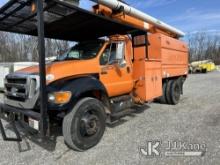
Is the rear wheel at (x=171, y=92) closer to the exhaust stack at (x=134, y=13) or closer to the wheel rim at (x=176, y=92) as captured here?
the wheel rim at (x=176, y=92)

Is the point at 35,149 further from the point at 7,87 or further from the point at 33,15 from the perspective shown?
the point at 33,15

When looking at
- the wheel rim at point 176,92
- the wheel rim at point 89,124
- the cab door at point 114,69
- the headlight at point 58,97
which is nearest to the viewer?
the headlight at point 58,97

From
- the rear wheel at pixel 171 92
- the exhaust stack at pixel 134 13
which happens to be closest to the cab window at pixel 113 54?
the exhaust stack at pixel 134 13

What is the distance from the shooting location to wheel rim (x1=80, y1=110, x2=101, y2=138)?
14.7ft

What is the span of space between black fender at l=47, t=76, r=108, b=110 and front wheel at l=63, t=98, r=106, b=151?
0.56ft

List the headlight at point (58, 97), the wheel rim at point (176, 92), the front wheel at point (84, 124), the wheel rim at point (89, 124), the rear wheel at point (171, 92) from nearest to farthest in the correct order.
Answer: the headlight at point (58, 97) < the front wheel at point (84, 124) < the wheel rim at point (89, 124) < the rear wheel at point (171, 92) < the wheel rim at point (176, 92)

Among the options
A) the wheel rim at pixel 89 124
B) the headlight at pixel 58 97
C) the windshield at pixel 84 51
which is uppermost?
the windshield at pixel 84 51

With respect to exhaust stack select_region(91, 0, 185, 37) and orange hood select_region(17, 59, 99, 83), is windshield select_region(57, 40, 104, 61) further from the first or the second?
exhaust stack select_region(91, 0, 185, 37)

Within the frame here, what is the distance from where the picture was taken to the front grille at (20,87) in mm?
4188

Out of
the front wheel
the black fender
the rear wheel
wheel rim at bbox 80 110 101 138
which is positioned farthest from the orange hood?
the rear wheel

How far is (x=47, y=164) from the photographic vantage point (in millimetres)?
3988

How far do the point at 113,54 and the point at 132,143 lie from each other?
2.16 meters

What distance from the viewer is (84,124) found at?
4.50 meters

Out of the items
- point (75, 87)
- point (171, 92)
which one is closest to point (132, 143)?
point (75, 87)
